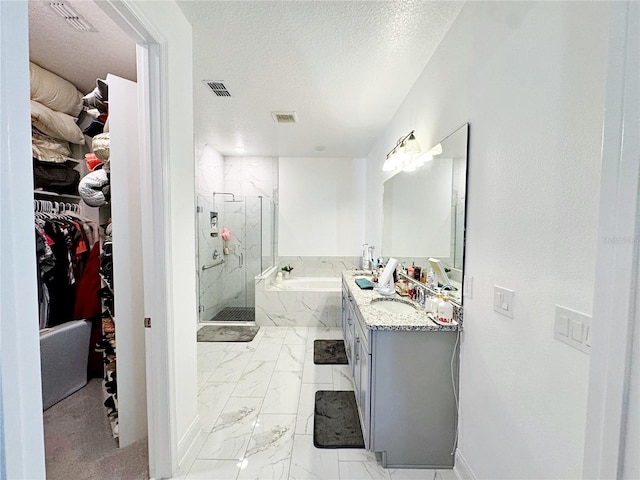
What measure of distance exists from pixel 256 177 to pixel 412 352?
4045mm

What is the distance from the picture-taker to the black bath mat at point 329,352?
2865mm

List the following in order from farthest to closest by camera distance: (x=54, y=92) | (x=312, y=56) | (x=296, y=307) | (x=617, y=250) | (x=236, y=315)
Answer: (x=236, y=315)
(x=296, y=307)
(x=54, y=92)
(x=312, y=56)
(x=617, y=250)

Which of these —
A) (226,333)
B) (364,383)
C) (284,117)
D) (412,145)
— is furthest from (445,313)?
(226,333)

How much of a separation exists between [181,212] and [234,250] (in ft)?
9.86

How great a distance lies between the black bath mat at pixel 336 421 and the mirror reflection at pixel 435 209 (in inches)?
46.5

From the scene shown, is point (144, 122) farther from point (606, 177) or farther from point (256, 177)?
point (256, 177)

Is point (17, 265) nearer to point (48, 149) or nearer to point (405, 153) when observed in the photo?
point (405, 153)

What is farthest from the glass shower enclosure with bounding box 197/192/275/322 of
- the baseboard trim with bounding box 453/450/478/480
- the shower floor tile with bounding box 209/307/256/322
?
the baseboard trim with bounding box 453/450/478/480

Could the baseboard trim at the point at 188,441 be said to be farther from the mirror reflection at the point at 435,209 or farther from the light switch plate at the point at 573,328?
the light switch plate at the point at 573,328

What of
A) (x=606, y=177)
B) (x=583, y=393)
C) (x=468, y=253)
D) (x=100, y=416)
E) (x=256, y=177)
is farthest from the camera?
(x=256, y=177)

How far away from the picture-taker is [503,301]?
122cm

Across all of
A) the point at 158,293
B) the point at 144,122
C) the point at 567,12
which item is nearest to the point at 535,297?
the point at 567,12

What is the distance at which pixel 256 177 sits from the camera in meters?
4.80

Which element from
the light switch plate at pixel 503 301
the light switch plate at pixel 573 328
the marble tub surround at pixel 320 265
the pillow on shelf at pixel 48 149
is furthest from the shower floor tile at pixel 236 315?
the light switch plate at pixel 573 328
